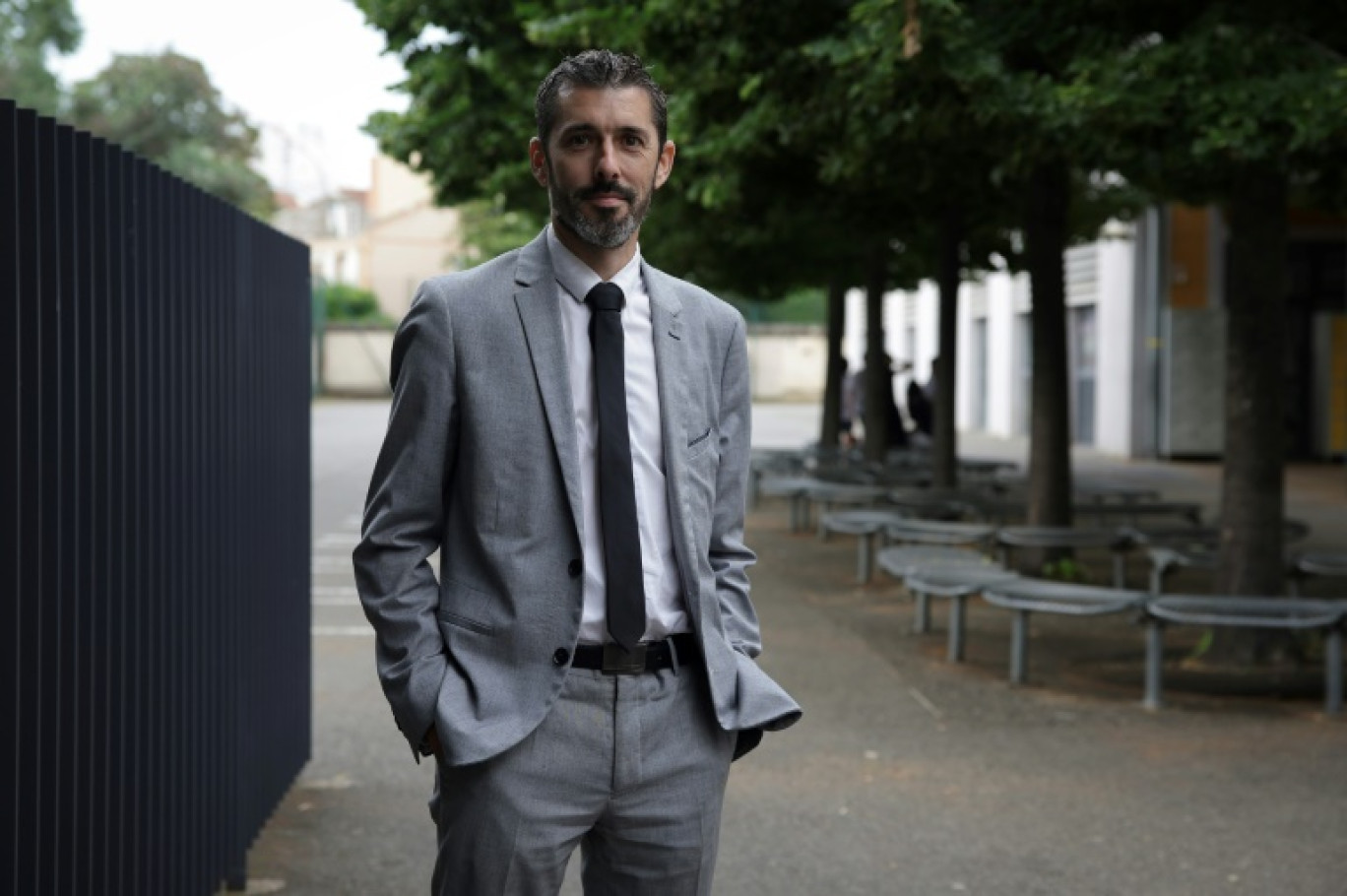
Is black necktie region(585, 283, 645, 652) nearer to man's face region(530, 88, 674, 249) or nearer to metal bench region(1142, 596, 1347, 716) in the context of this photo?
man's face region(530, 88, 674, 249)

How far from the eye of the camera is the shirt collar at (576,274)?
301 centimetres

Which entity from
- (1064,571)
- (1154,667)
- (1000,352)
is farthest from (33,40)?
(1154,667)

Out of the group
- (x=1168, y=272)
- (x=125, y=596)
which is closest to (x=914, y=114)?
(x=125, y=596)

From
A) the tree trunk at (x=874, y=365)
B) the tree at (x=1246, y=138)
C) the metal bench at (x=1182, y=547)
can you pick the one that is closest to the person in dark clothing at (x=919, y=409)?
the tree trunk at (x=874, y=365)

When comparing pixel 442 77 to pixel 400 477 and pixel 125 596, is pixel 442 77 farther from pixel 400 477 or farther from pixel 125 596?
pixel 400 477

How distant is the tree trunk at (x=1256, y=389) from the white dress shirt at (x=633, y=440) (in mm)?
7322

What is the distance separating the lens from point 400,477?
292 cm

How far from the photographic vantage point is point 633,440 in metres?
2.96

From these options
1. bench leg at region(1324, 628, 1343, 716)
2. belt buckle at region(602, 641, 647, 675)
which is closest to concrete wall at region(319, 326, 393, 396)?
bench leg at region(1324, 628, 1343, 716)

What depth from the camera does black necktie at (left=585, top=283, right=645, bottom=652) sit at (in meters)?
2.87

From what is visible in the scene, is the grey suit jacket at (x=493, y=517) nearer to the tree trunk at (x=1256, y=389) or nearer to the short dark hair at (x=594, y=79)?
the short dark hair at (x=594, y=79)

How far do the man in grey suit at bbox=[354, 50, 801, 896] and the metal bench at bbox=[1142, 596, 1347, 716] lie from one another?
246 inches

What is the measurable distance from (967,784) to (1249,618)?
2352 millimetres

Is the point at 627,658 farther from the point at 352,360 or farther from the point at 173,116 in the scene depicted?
the point at 173,116
